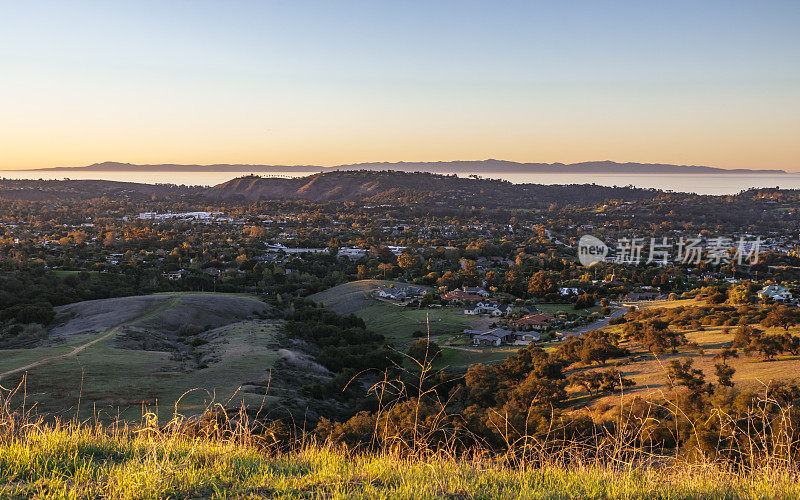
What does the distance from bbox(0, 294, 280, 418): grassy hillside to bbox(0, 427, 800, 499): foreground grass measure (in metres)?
5.37

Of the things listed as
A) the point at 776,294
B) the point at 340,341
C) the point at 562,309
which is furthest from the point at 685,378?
the point at 776,294

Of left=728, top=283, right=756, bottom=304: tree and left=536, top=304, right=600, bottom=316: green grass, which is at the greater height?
left=728, top=283, right=756, bottom=304: tree

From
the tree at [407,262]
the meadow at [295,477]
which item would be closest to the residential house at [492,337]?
the meadow at [295,477]

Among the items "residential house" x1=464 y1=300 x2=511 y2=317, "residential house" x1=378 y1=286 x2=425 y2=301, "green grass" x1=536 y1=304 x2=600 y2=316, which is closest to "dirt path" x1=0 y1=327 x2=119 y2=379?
"residential house" x1=378 y1=286 x2=425 y2=301

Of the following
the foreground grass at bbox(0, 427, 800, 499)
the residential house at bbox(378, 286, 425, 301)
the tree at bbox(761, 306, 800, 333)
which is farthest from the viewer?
the residential house at bbox(378, 286, 425, 301)

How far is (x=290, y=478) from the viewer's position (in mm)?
3820

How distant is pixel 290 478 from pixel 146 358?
85.8ft

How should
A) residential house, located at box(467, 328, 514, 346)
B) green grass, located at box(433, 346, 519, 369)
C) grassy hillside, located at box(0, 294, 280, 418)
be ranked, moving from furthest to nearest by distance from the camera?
1. residential house, located at box(467, 328, 514, 346)
2. green grass, located at box(433, 346, 519, 369)
3. grassy hillside, located at box(0, 294, 280, 418)

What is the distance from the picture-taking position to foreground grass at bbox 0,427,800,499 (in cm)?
354

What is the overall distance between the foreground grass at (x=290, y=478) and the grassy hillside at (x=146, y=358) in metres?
5.37

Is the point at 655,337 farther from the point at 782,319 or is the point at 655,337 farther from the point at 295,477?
the point at 295,477

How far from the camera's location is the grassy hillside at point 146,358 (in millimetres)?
18984

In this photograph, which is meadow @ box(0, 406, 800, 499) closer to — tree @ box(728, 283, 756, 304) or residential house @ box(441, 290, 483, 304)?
tree @ box(728, 283, 756, 304)

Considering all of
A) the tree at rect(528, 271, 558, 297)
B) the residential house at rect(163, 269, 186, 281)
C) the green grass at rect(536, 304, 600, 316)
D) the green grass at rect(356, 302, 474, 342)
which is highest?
the tree at rect(528, 271, 558, 297)
